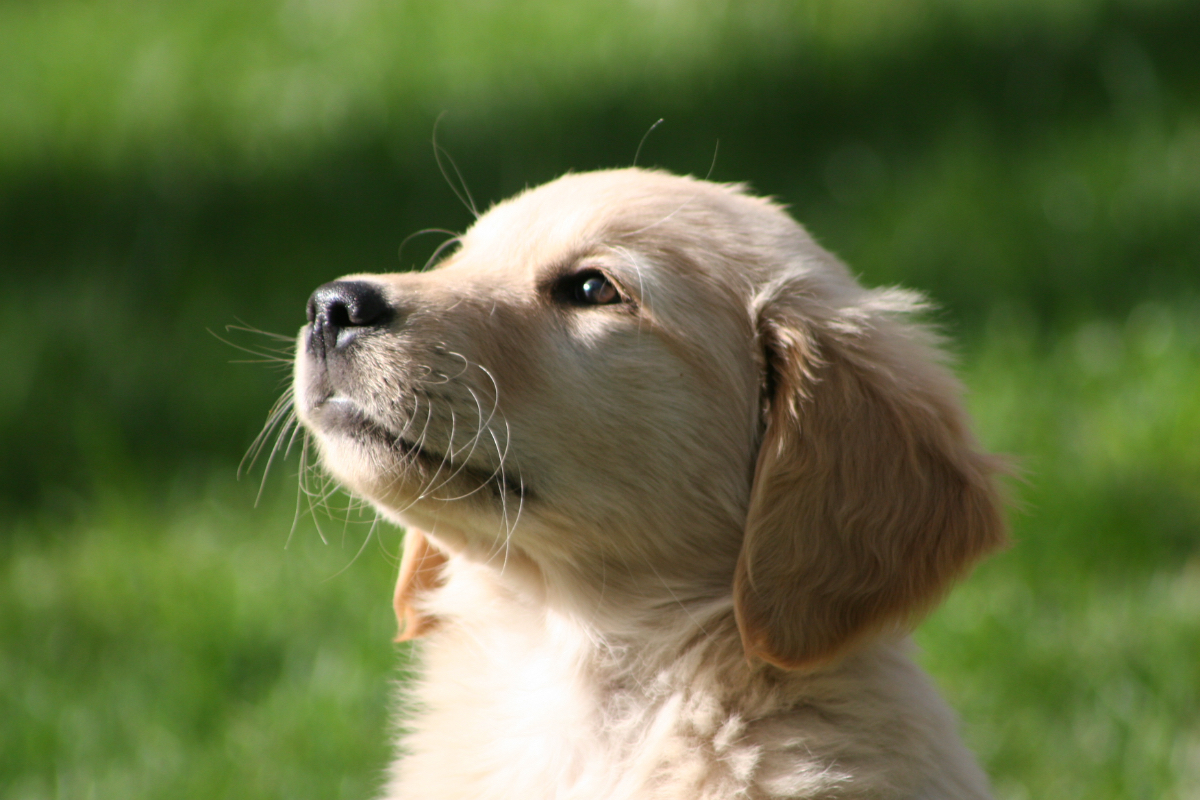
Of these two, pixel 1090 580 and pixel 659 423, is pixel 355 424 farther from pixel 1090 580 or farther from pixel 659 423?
pixel 1090 580

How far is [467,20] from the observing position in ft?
24.9

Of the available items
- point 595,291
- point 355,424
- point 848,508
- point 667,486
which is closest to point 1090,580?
point 848,508

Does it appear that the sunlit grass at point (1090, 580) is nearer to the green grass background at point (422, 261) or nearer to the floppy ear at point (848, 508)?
the green grass background at point (422, 261)

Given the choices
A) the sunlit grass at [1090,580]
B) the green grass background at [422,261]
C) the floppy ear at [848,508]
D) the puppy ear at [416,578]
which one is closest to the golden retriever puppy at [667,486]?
the floppy ear at [848,508]

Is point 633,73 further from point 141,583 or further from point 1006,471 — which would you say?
point 1006,471

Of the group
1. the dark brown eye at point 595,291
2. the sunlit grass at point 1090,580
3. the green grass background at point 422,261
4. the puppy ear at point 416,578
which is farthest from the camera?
the green grass background at point 422,261

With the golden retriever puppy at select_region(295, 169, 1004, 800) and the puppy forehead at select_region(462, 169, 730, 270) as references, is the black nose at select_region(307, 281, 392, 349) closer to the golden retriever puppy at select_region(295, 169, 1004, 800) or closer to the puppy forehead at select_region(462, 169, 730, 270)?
the golden retriever puppy at select_region(295, 169, 1004, 800)

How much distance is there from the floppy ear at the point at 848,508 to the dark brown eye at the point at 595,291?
37 centimetres

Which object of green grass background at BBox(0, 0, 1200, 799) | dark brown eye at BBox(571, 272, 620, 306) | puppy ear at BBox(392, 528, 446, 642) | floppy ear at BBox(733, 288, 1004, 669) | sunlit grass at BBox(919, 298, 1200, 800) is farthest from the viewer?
green grass background at BBox(0, 0, 1200, 799)

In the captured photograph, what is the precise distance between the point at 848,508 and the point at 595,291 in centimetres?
70

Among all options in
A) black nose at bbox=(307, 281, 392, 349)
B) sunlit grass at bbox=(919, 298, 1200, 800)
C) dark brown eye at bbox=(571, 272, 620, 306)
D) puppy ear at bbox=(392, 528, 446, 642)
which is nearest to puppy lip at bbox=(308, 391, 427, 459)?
black nose at bbox=(307, 281, 392, 349)

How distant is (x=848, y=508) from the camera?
247cm

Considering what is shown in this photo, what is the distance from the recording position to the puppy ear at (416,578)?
3.07m

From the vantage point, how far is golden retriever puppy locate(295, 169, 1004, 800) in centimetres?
246
